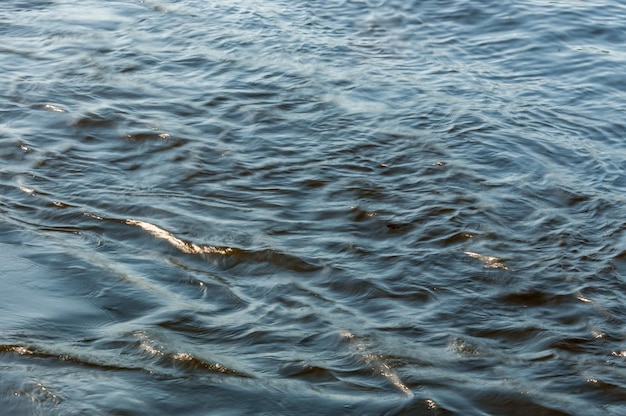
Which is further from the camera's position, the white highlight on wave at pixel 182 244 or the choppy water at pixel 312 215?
the white highlight on wave at pixel 182 244

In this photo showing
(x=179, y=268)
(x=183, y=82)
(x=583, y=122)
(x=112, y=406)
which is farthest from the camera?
(x=183, y=82)

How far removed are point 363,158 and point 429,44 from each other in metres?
2.84

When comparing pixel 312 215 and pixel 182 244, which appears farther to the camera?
pixel 312 215

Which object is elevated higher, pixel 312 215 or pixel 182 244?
pixel 182 244

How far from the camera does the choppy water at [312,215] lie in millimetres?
3787

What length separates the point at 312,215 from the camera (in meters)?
5.46

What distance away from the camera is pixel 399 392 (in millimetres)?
3721

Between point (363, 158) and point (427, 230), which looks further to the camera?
point (363, 158)

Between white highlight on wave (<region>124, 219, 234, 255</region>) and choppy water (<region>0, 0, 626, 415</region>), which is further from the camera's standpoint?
white highlight on wave (<region>124, 219, 234, 255</region>)

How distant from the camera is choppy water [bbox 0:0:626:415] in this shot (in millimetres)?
3787

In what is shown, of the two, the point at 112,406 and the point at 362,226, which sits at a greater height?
the point at 112,406

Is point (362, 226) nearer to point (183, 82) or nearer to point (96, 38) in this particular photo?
point (183, 82)

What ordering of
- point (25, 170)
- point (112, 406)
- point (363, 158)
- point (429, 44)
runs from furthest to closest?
1. point (429, 44)
2. point (363, 158)
3. point (25, 170)
4. point (112, 406)

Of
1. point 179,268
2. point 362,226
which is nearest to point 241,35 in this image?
point 362,226
